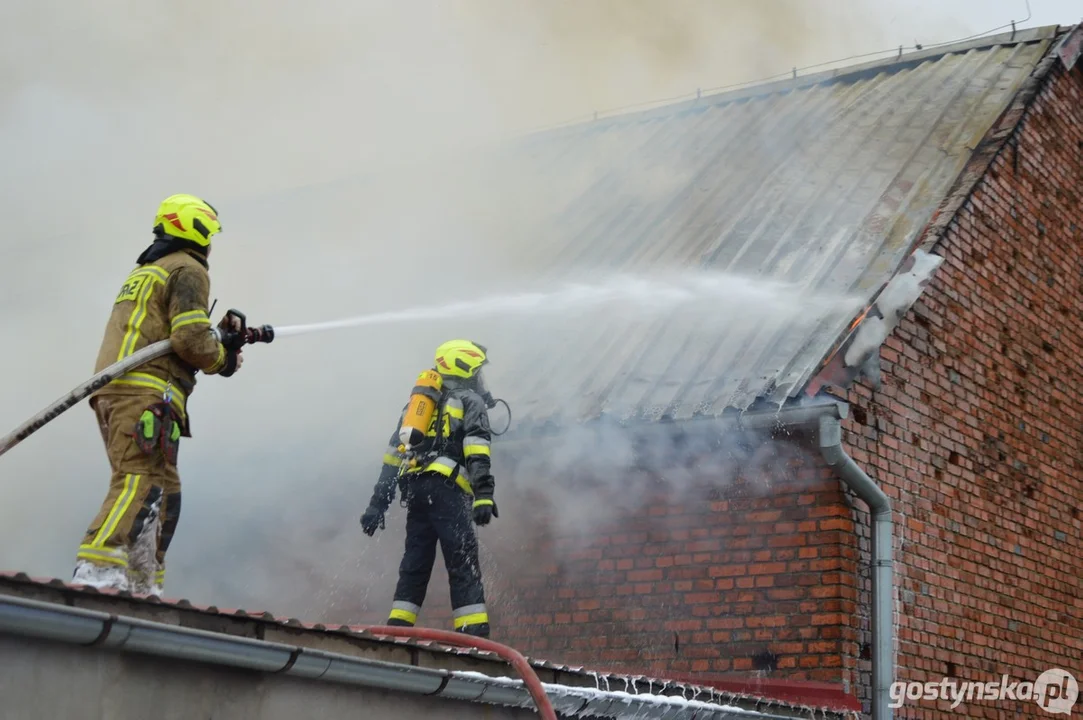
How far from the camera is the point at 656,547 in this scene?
802 cm

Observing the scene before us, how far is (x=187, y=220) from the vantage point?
5656mm

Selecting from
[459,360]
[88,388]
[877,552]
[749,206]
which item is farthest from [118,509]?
[749,206]

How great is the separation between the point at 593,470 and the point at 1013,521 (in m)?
2.90

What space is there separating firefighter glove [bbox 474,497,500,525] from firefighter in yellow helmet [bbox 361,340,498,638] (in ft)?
0.36

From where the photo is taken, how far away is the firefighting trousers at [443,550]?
6898mm

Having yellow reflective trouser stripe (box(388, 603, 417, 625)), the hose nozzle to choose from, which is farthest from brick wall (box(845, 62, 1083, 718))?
the hose nozzle

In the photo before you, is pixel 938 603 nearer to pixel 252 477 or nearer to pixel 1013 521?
pixel 1013 521

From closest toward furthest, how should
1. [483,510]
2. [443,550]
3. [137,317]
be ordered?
[137,317]
[483,510]
[443,550]

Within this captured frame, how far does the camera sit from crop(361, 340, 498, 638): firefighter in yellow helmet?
6949mm

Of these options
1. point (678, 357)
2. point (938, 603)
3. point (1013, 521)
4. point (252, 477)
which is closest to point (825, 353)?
point (678, 357)

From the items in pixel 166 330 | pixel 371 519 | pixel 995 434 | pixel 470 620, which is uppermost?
pixel 995 434

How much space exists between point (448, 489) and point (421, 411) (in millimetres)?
434

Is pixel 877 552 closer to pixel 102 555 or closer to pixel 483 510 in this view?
pixel 483 510

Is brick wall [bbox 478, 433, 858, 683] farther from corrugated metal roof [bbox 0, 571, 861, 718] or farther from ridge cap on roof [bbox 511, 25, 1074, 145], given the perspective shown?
ridge cap on roof [bbox 511, 25, 1074, 145]
